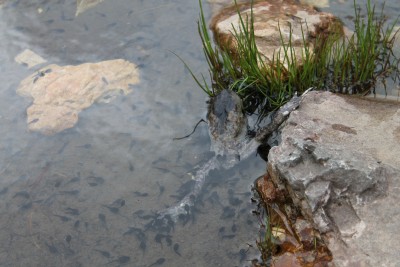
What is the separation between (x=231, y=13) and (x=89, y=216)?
368 centimetres

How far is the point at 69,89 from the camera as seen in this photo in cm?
681

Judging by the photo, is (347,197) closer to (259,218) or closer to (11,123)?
(259,218)

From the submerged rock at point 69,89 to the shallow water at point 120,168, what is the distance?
0.12 metres

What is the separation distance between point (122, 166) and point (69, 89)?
1.57m

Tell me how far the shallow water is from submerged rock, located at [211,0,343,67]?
486 mm

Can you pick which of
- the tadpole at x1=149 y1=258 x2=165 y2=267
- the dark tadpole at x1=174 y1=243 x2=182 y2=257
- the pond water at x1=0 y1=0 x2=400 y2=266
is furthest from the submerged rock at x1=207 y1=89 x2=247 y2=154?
the tadpole at x1=149 y1=258 x2=165 y2=267

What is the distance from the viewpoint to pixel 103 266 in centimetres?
500

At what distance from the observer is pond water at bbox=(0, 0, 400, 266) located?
5.12m

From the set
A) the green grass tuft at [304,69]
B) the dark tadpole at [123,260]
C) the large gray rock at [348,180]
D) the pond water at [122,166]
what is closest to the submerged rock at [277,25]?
the green grass tuft at [304,69]

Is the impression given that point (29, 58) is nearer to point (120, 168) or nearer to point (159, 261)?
point (120, 168)

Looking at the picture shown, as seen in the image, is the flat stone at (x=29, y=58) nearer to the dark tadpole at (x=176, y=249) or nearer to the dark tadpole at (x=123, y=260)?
the dark tadpole at (x=123, y=260)

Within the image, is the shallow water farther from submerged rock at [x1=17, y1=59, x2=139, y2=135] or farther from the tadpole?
submerged rock at [x1=17, y1=59, x2=139, y2=135]

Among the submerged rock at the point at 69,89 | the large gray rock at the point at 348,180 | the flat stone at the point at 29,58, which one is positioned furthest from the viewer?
the flat stone at the point at 29,58

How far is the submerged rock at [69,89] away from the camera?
256 inches
